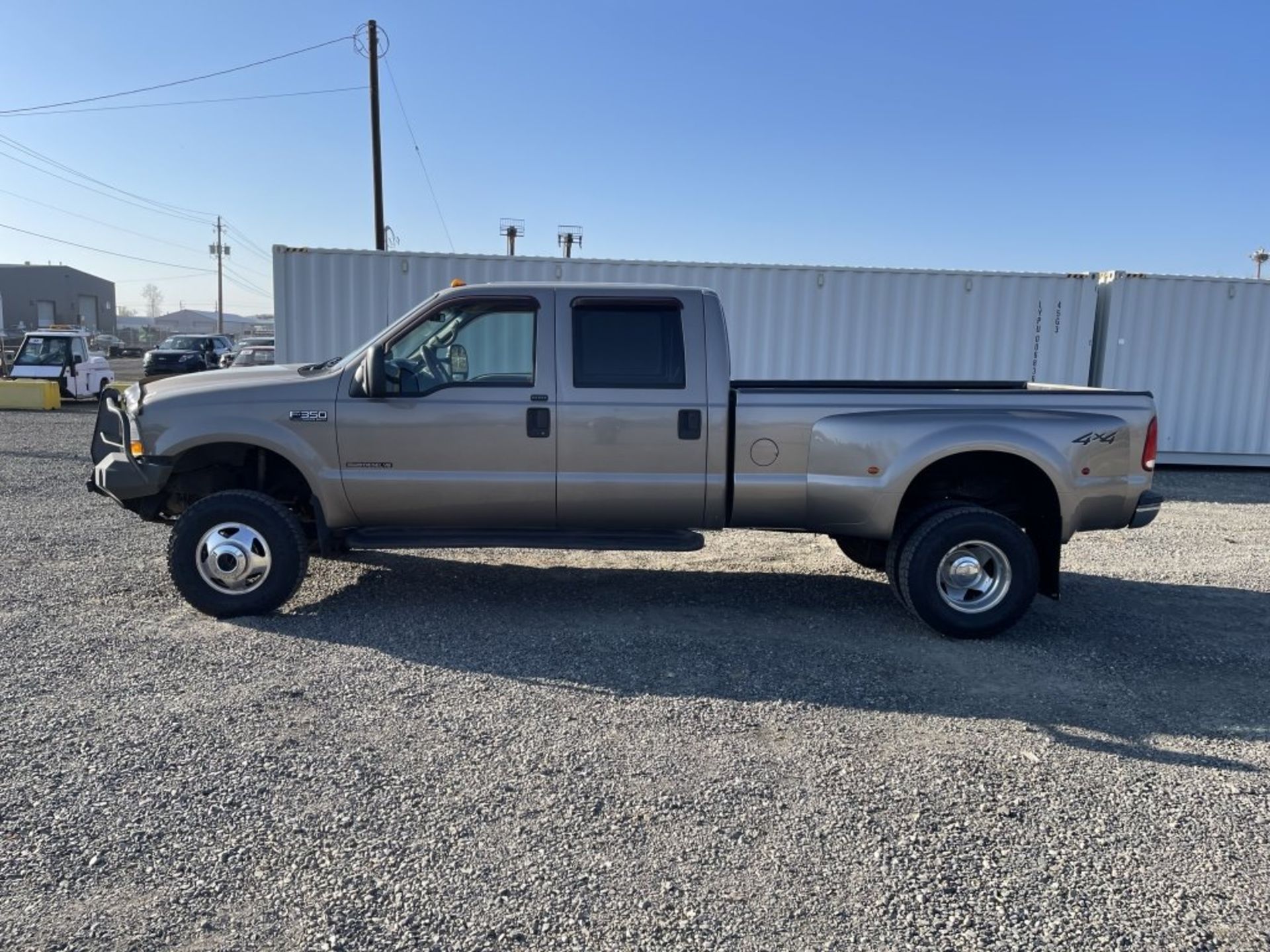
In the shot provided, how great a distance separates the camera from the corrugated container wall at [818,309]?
40.1ft

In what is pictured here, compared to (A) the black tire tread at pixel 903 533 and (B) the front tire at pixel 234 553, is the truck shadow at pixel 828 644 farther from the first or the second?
(A) the black tire tread at pixel 903 533

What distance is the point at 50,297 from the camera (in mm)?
77062

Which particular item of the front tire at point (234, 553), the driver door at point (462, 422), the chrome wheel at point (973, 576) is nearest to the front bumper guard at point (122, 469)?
the front tire at point (234, 553)

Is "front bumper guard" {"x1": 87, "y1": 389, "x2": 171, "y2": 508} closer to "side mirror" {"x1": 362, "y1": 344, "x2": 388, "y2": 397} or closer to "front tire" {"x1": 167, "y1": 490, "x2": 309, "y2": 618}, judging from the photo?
"front tire" {"x1": 167, "y1": 490, "x2": 309, "y2": 618}

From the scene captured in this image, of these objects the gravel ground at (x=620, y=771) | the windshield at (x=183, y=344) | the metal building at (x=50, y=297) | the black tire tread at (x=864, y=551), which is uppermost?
the metal building at (x=50, y=297)

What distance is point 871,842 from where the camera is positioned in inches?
123

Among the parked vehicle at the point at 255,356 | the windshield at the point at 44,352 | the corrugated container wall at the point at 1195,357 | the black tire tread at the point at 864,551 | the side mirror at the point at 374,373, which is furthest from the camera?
the parked vehicle at the point at 255,356

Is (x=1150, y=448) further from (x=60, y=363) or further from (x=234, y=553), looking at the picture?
(x=60, y=363)

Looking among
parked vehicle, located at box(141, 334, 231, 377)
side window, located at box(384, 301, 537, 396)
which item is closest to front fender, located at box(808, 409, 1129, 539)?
side window, located at box(384, 301, 537, 396)

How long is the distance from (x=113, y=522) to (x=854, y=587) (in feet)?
21.5

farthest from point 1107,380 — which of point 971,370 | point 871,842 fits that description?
point 871,842

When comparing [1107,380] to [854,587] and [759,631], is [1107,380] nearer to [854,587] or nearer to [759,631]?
[854,587]

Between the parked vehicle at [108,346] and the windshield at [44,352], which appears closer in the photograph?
the windshield at [44,352]

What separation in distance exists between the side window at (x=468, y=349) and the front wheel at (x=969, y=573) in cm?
262
